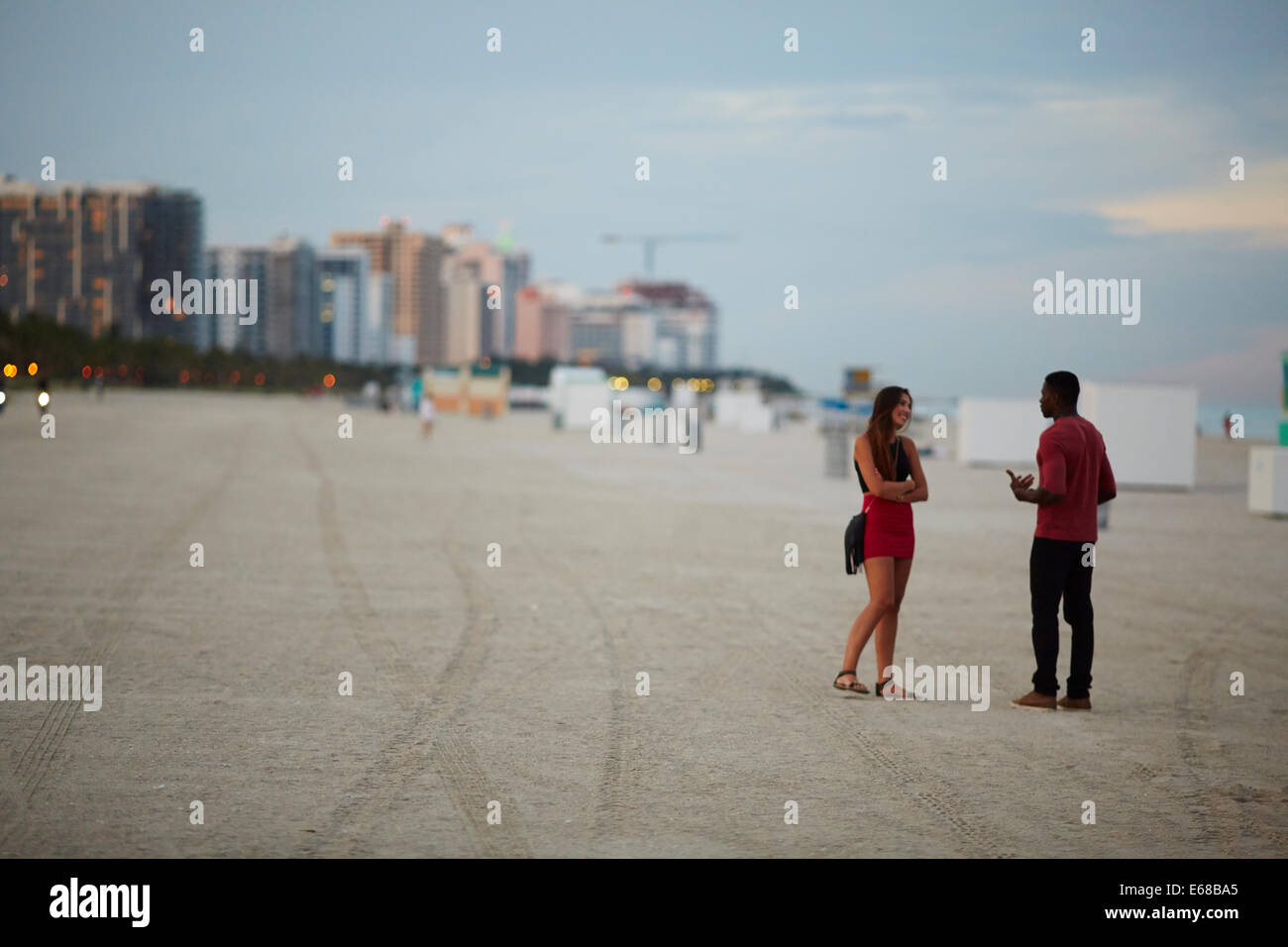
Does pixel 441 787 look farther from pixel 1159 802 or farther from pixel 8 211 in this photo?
pixel 8 211

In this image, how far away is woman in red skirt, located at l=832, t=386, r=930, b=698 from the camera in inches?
310

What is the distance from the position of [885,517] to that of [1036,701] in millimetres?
1374

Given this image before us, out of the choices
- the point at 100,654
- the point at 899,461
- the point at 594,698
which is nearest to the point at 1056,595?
the point at 899,461

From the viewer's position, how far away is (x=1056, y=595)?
300 inches

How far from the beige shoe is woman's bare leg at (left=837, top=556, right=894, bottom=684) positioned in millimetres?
943

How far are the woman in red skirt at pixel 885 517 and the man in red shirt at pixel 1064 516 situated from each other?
2.35 ft

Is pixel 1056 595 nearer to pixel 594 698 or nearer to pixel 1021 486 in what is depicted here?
pixel 1021 486

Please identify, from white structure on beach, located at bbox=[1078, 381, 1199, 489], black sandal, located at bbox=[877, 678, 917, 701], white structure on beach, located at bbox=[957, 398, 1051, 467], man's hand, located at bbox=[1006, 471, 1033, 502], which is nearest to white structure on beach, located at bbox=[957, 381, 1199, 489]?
white structure on beach, located at bbox=[1078, 381, 1199, 489]

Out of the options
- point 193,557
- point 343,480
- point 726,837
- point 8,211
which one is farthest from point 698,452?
point 8,211

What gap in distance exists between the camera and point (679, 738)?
7070 millimetres

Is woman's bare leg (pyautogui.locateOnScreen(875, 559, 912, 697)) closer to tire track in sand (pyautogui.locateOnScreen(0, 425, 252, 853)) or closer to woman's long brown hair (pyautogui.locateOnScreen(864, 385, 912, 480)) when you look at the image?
woman's long brown hair (pyautogui.locateOnScreen(864, 385, 912, 480))

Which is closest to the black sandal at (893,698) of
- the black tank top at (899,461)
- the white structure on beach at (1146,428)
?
the black tank top at (899,461)

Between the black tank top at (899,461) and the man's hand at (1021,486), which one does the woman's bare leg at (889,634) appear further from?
the man's hand at (1021,486)

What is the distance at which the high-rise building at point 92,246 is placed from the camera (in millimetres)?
171000
